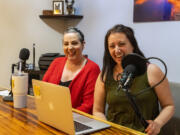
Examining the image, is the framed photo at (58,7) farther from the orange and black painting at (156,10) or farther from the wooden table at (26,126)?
the wooden table at (26,126)

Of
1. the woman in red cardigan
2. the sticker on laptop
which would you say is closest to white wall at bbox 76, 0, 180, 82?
the woman in red cardigan

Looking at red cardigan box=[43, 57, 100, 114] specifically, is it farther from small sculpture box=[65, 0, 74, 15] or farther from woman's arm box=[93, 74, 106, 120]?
small sculpture box=[65, 0, 74, 15]

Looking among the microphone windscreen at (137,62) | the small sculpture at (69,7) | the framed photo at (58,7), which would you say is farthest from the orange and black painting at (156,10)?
the microphone windscreen at (137,62)

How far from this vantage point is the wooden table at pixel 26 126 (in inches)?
46.1

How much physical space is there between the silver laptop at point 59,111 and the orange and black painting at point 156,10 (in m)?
1.42

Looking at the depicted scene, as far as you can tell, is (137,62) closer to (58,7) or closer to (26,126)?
(26,126)

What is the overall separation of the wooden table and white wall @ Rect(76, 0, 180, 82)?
1.31 meters

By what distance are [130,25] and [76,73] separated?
0.99 m

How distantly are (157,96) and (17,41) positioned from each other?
88.3 inches

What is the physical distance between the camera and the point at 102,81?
1734 millimetres

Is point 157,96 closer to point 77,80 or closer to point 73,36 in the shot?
point 77,80

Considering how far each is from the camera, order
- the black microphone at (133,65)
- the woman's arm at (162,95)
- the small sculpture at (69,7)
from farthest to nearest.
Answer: the small sculpture at (69,7), the woman's arm at (162,95), the black microphone at (133,65)

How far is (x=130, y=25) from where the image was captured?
9.01ft

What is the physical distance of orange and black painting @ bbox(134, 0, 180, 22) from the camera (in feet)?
7.50
